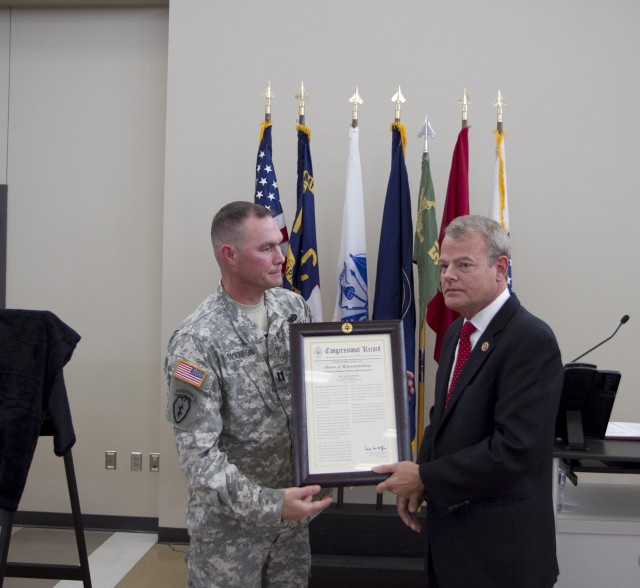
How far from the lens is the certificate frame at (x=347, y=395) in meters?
1.69

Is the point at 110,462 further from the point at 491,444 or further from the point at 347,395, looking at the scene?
the point at 491,444

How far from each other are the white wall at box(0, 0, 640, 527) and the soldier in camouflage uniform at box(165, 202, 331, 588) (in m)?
1.70

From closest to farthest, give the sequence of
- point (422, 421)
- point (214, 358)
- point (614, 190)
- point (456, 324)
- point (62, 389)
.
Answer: point (214, 358)
point (456, 324)
point (62, 389)
point (422, 421)
point (614, 190)

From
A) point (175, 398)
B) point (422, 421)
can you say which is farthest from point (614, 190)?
point (175, 398)

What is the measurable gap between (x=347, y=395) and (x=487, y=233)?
1.84 feet

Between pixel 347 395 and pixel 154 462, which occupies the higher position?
pixel 347 395

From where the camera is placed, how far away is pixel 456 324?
1964 millimetres

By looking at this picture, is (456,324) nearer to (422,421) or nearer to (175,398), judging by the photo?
(175,398)

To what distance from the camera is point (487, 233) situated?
1686 mm

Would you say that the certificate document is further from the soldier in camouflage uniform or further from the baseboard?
the baseboard

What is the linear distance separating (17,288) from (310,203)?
1941 mm

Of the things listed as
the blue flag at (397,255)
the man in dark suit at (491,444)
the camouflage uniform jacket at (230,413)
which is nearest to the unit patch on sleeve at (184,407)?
the camouflage uniform jacket at (230,413)

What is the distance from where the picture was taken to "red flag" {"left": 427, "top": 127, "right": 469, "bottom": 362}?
3.13 metres

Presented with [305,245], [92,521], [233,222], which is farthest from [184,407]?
[92,521]
